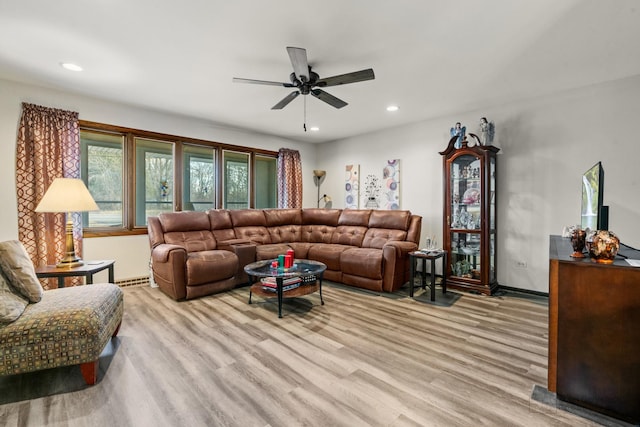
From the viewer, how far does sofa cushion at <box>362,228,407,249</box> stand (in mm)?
4340

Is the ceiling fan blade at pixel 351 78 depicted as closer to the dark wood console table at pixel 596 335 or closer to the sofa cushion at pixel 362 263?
the dark wood console table at pixel 596 335

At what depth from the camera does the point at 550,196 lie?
3.61 m

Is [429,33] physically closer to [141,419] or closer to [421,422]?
[421,422]

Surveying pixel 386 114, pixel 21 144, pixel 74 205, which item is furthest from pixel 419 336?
pixel 21 144

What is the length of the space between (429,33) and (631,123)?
2.69 m

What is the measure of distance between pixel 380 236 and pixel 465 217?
4.07ft

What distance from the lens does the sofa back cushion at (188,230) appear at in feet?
13.4

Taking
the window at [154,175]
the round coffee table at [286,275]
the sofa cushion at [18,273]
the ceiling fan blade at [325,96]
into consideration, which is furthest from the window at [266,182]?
the sofa cushion at [18,273]

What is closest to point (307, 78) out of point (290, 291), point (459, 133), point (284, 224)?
point (290, 291)

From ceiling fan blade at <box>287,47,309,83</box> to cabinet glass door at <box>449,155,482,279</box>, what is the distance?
101 inches

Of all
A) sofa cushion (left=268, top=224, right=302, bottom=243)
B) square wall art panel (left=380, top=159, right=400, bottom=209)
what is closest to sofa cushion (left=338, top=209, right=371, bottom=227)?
square wall art panel (left=380, top=159, right=400, bottom=209)

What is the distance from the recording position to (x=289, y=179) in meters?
6.05

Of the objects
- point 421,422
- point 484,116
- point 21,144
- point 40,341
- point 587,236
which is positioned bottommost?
point 421,422

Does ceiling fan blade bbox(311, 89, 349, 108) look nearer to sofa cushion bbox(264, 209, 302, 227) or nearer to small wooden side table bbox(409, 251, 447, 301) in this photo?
small wooden side table bbox(409, 251, 447, 301)
